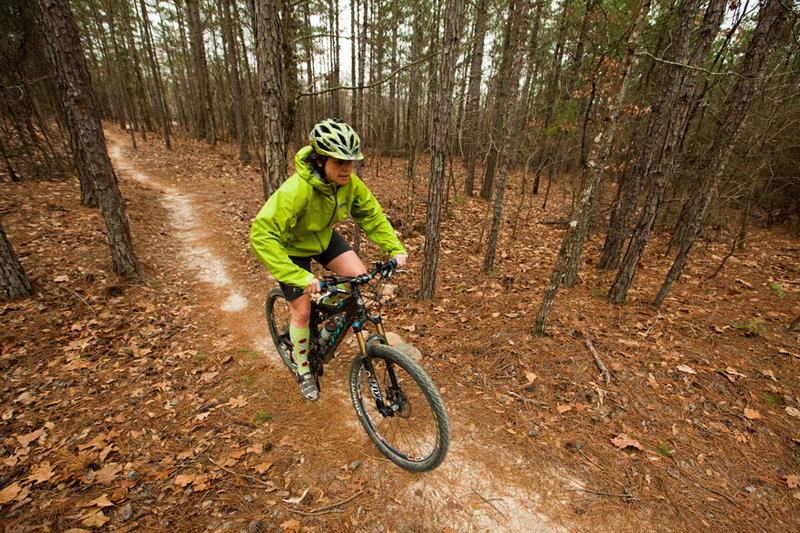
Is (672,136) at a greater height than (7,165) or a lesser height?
greater

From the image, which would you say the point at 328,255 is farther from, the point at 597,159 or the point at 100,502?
the point at 597,159

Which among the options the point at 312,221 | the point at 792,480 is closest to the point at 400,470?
the point at 312,221

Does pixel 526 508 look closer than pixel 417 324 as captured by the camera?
Yes

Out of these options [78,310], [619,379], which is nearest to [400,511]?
[619,379]

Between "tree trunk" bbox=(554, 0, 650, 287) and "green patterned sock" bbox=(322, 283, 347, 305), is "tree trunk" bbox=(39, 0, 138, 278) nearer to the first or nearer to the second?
"green patterned sock" bbox=(322, 283, 347, 305)

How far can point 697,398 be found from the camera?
3.76 m

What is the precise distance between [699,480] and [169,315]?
26.2 feet

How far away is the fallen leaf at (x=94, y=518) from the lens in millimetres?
2607

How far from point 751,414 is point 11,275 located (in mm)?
10978

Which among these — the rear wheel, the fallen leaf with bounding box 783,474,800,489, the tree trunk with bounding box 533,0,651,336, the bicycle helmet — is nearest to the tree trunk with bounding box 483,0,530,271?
the tree trunk with bounding box 533,0,651,336

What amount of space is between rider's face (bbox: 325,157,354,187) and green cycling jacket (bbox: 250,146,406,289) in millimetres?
101

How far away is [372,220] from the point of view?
3.76 meters

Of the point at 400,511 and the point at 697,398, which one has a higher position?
the point at 697,398

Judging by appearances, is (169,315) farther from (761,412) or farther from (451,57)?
(761,412)
